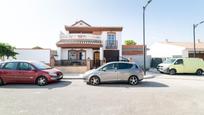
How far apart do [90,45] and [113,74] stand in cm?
1224

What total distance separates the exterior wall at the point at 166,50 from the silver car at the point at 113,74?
19790mm

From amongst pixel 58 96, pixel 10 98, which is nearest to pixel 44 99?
pixel 58 96

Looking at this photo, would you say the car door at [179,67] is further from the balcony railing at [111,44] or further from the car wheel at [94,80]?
the car wheel at [94,80]

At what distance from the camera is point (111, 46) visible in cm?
2822

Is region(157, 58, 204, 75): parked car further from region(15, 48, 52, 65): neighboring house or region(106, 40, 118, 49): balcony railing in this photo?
region(15, 48, 52, 65): neighboring house

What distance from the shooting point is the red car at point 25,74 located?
1358cm

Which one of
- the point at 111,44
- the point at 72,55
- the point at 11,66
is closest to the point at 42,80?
the point at 11,66

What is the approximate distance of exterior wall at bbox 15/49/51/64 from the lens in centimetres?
2392

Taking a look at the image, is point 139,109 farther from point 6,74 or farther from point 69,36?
point 69,36

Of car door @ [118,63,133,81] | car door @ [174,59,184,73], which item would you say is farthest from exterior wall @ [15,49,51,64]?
car door @ [174,59,184,73]

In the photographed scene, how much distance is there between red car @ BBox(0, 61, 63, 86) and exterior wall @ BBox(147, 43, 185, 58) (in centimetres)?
2344

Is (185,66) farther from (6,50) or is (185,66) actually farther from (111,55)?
(6,50)

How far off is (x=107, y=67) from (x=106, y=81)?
0.93 m

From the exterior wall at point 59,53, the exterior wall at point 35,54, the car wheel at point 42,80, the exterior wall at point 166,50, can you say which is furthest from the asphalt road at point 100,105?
the exterior wall at point 166,50
